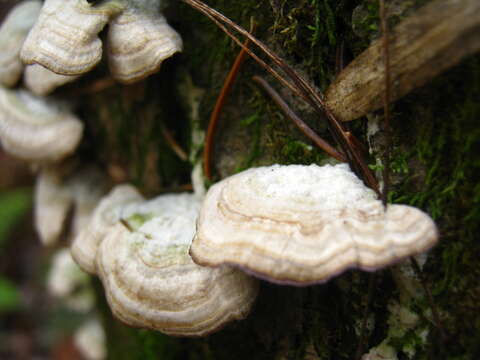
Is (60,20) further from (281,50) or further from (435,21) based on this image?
(435,21)

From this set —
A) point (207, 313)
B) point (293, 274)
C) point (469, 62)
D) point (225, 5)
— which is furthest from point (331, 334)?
point (225, 5)

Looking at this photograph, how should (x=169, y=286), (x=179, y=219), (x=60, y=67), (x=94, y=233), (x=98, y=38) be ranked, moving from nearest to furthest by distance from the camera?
(x=169, y=286), (x=60, y=67), (x=98, y=38), (x=179, y=219), (x=94, y=233)

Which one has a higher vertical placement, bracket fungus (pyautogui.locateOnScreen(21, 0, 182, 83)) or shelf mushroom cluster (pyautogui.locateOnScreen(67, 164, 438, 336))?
bracket fungus (pyautogui.locateOnScreen(21, 0, 182, 83))

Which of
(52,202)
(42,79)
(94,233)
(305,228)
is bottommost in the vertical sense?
(52,202)

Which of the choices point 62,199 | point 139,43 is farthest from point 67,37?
point 62,199

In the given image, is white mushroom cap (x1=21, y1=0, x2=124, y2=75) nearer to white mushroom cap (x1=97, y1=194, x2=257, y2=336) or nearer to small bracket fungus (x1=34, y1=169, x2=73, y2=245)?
white mushroom cap (x1=97, y1=194, x2=257, y2=336)

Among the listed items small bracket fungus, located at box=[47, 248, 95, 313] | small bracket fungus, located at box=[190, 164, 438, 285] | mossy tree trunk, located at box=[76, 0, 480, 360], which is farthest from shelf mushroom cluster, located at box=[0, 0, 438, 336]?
small bracket fungus, located at box=[47, 248, 95, 313]

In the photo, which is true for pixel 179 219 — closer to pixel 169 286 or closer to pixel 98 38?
pixel 169 286
